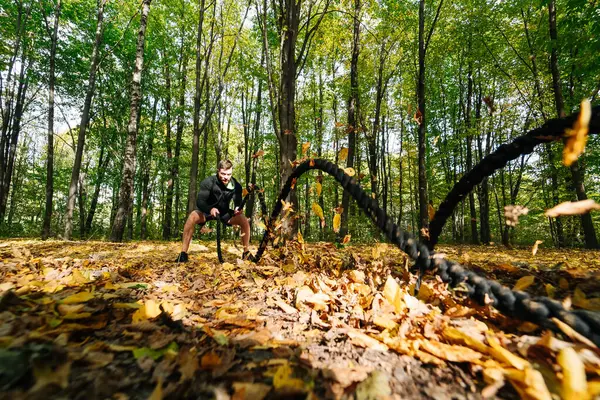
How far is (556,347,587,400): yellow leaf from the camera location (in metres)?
0.60

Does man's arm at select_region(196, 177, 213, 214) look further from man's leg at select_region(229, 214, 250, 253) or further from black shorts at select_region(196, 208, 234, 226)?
man's leg at select_region(229, 214, 250, 253)

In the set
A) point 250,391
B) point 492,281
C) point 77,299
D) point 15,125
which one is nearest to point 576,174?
point 492,281

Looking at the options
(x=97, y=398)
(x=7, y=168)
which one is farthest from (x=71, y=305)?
(x=7, y=168)

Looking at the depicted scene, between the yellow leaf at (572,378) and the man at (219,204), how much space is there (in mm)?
3185

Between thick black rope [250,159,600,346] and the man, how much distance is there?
8.01ft

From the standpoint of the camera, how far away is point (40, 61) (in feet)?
44.7

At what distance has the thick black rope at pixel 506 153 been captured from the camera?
948mm

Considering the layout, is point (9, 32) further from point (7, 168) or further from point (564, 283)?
point (564, 283)

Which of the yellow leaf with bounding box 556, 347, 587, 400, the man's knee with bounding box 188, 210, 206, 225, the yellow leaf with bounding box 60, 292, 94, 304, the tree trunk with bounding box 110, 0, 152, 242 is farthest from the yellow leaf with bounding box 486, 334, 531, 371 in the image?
the tree trunk with bounding box 110, 0, 152, 242

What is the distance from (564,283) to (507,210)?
89cm

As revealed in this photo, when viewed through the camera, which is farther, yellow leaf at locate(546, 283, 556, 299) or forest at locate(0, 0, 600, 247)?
forest at locate(0, 0, 600, 247)

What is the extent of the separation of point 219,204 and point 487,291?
338cm

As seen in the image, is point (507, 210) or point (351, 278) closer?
point (507, 210)

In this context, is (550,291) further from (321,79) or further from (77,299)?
(321,79)
